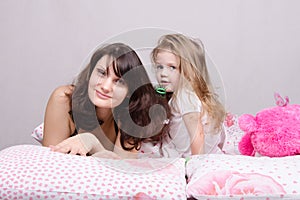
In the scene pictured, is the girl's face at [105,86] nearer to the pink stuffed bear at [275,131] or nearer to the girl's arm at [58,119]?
the girl's arm at [58,119]

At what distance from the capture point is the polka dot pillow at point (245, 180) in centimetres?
90

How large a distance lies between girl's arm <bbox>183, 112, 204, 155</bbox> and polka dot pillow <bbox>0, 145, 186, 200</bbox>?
0.25 meters

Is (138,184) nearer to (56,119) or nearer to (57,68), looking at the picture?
(56,119)

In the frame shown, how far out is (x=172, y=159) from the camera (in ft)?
3.55

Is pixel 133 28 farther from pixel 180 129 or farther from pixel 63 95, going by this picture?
pixel 180 129

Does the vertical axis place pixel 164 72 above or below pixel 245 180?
above

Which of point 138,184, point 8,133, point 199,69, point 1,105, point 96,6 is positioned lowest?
point 8,133

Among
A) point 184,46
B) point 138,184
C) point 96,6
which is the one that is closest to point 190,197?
point 138,184

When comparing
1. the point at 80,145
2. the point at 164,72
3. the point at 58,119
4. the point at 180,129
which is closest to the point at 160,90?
the point at 164,72

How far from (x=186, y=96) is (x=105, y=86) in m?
0.23

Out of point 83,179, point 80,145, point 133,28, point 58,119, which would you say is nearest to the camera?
point 83,179

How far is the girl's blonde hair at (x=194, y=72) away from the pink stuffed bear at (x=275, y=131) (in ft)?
0.34

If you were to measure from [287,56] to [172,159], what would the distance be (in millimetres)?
1581

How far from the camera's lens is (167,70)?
43.7 inches
